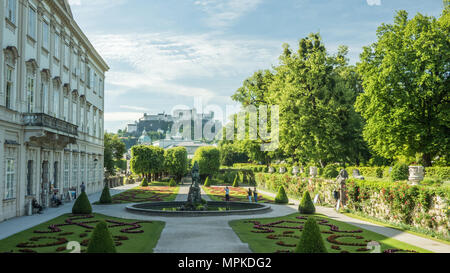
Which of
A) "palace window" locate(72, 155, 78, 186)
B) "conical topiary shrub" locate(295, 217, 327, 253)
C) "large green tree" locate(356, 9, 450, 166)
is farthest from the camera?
"palace window" locate(72, 155, 78, 186)

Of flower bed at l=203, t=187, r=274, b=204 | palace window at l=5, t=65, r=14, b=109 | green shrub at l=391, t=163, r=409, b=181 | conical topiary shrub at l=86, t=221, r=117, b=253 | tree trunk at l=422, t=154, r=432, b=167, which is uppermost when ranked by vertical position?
palace window at l=5, t=65, r=14, b=109

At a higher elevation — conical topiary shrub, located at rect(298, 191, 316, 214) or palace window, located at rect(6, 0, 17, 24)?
palace window, located at rect(6, 0, 17, 24)

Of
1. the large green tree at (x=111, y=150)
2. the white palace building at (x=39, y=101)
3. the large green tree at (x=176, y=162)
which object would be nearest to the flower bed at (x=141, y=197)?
the white palace building at (x=39, y=101)

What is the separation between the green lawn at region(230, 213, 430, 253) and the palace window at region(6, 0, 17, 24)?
16249mm

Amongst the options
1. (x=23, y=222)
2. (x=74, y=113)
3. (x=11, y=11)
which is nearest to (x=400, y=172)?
(x=23, y=222)

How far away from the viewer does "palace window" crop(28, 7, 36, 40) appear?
80.9 feet

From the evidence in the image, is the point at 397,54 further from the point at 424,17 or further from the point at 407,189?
the point at 407,189

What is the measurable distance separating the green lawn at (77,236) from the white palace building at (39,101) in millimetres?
4368

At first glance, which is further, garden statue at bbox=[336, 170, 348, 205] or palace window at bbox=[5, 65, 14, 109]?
garden statue at bbox=[336, 170, 348, 205]

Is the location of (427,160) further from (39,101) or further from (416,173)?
(39,101)

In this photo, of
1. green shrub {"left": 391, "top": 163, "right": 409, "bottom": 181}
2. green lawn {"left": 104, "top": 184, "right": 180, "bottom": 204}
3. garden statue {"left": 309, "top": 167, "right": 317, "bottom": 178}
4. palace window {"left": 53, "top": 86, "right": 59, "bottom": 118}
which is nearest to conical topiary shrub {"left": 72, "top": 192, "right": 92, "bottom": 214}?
green lawn {"left": 104, "top": 184, "right": 180, "bottom": 204}

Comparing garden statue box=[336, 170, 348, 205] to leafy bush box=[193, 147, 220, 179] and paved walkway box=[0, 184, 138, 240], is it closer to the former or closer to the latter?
paved walkway box=[0, 184, 138, 240]

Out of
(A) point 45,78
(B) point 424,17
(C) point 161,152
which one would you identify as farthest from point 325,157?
A: (C) point 161,152

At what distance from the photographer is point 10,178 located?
73.3ft
